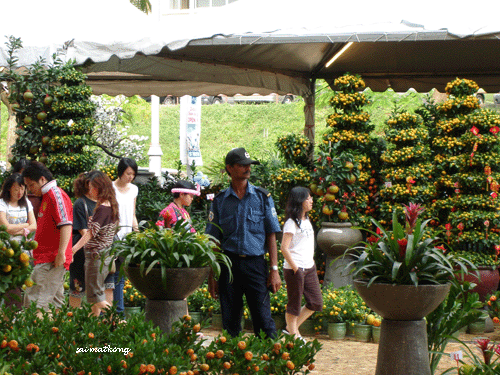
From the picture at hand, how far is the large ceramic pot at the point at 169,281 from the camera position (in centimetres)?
401

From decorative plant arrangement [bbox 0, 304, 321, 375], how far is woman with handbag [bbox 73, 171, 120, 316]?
6.60ft

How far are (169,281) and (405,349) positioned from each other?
1.55 metres

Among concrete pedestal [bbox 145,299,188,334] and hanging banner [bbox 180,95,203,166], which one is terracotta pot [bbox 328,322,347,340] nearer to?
concrete pedestal [bbox 145,299,188,334]

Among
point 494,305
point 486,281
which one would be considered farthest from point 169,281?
point 486,281

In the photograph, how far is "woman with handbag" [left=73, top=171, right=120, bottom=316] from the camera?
5.97m

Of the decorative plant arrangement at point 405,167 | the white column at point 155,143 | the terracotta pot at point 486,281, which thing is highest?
the white column at point 155,143

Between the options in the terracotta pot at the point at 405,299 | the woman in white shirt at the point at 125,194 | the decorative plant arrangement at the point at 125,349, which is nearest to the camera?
the decorative plant arrangement at the point at 125,349

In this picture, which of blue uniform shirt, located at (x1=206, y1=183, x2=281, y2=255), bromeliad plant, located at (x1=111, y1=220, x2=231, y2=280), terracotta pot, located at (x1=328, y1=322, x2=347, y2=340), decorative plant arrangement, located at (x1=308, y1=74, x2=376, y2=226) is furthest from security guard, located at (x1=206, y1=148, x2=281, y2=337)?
decorative plant arrangement, located at (x1=308, y1=74, x2=376, y2=226)

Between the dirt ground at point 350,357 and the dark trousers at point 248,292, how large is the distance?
0.93 m

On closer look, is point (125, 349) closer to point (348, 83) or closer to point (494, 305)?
point (494, 305)

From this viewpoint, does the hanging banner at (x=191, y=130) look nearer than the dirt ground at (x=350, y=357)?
No

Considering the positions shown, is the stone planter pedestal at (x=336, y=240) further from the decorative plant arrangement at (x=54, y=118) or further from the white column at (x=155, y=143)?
the white column at (x=155, y=143)

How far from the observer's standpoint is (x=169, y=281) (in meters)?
4.02

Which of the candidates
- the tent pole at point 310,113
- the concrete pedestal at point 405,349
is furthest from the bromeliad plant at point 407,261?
the tent pole at point 310,113
